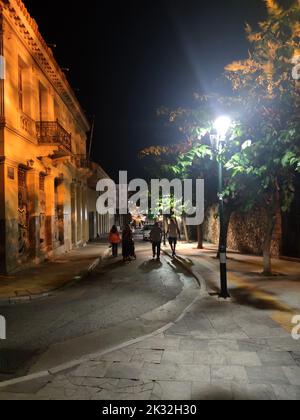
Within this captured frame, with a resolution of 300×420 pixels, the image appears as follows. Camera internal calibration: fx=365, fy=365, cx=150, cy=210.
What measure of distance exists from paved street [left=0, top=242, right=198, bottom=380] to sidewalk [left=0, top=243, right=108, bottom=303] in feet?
1.21

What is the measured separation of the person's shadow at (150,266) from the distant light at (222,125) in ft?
21.0

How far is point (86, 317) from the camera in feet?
24.4

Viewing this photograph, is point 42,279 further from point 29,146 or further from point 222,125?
point 222,125

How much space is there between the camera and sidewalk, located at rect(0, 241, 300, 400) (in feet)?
13.3

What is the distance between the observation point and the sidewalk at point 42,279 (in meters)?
9.26

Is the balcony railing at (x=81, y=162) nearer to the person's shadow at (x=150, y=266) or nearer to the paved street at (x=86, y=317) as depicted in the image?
the person's shadow at (x=150, y=266)

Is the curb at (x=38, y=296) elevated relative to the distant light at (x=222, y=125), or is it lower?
lower

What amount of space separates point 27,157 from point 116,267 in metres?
5.57

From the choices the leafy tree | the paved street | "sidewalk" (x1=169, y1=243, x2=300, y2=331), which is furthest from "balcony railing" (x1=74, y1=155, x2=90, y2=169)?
the leafy tree

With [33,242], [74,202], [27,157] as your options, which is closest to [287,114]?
[27,157]

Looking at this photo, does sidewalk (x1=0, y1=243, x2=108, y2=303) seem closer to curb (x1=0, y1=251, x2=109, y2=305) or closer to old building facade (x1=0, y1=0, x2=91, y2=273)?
curb (x1=0, y1=251, x2=109, y2=305)

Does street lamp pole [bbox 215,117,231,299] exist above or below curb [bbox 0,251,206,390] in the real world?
above

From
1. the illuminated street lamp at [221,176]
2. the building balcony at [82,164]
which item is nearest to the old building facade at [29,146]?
the building balcony at [82,164]
